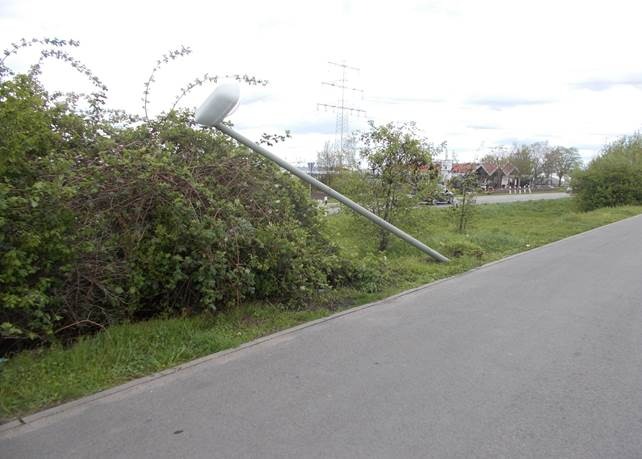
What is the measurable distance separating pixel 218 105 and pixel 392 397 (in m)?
3.37

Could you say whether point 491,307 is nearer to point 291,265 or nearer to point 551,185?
point 291,265

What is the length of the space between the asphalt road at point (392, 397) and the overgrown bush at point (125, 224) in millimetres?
906

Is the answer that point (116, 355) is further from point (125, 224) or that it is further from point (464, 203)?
point (464, 203)

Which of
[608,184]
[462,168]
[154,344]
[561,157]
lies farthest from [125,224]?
[561,157]

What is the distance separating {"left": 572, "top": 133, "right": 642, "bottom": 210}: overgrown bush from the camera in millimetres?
27188

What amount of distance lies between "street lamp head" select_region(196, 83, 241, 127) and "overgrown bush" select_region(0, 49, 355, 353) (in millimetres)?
456

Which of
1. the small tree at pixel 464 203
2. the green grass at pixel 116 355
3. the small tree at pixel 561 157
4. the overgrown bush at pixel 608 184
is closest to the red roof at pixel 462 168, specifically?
the small tree at pixel 464 203

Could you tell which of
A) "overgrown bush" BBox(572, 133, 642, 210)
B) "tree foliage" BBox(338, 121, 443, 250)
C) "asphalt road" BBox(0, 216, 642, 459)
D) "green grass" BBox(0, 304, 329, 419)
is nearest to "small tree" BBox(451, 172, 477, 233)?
"tree foliage" BBox(338, 121, 443, 250)

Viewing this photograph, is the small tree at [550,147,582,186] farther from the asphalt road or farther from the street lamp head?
the street lamp head

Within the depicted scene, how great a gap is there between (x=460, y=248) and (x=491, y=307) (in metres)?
3.55

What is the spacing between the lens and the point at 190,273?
470cm

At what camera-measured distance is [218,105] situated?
498cm

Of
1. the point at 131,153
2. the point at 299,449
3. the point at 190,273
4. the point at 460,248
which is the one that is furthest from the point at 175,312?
the point at 460,248

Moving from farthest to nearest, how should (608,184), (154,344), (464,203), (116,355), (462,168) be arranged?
(608,184) → (462,168) → (464,203) → (154,344) → (116,355)
